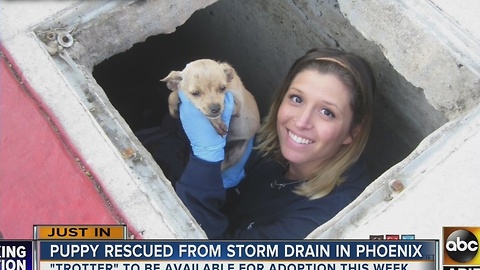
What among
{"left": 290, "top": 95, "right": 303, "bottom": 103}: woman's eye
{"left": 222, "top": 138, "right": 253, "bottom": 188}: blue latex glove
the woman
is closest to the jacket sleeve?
the woman

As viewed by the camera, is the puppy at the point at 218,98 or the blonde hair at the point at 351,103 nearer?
the blonde hair at the point at 351,103

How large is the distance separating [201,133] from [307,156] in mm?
550

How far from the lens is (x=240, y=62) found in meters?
4.00

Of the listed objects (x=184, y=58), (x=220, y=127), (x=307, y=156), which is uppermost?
(x=184, y=58)

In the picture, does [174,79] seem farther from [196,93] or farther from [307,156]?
[307,156]

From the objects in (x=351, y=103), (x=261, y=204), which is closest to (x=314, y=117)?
(x=351, y=103)

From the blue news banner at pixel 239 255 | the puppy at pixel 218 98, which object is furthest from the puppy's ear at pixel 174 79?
the blue news banner at pixel 239 255

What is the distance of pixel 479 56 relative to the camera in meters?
2.21

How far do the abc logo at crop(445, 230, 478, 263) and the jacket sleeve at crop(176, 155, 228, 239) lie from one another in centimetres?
105

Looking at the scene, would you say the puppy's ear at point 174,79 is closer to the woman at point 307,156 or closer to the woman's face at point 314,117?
the woman at point 307,156

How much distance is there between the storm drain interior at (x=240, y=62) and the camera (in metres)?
2.97

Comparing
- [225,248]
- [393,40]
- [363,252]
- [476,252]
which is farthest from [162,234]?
[393,40]

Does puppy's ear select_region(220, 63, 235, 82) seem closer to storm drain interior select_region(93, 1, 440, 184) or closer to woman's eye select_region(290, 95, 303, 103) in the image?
woman's eye select_region(290, 95, 303, 103)

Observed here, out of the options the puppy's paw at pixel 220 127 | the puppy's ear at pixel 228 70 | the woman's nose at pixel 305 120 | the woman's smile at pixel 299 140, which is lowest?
the woman's smile at pixel 299 140
